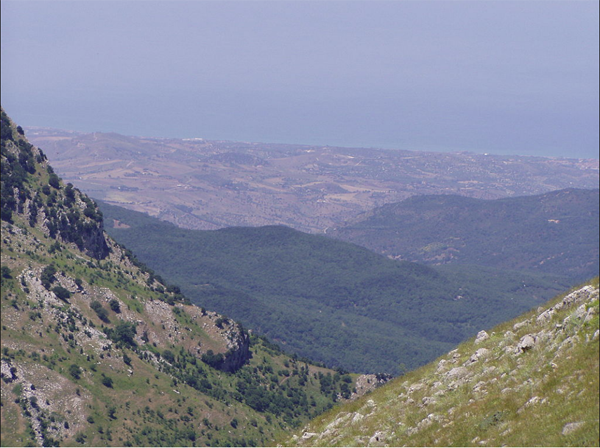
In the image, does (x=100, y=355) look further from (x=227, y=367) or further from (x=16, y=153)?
(x=16, y=153)

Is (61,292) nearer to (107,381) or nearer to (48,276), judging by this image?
(48,276)

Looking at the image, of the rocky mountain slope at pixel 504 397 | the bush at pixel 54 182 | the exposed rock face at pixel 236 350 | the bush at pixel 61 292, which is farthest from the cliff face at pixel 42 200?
the rocky mountain slope at pixel 504 397

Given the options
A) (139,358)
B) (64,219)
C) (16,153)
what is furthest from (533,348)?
(16,153)

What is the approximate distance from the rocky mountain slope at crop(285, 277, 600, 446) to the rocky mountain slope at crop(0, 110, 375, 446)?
185ft

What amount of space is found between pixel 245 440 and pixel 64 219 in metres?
57.2

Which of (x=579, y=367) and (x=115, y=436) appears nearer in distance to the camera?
(x=579, y=367)

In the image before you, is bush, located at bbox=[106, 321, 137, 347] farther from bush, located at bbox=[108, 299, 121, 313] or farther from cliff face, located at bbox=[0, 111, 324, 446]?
bush, located at bbox=[108, 299, 121, 313]

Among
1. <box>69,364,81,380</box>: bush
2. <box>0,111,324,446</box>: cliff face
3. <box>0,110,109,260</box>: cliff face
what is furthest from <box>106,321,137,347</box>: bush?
<box>0,110,109,260</box>: cliff face

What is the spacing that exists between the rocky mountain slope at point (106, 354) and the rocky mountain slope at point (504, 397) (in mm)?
56496

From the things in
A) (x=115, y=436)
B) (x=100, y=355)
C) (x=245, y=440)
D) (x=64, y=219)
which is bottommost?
(x=245, y=440)

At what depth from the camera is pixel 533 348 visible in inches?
1120

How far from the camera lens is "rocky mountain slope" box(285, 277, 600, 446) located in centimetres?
2217

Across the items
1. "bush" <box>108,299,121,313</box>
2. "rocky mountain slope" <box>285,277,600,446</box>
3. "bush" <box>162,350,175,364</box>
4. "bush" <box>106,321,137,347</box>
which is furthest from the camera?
"bush" <box>162,350,175,364</box>

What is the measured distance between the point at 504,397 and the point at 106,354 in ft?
274
